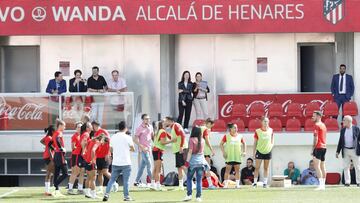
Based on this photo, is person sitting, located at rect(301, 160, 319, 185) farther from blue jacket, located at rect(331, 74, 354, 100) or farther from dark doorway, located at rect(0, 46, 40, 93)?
dark doorway, located at rect(0, 46, 40, 93)

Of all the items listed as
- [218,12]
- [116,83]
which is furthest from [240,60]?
[116,83]

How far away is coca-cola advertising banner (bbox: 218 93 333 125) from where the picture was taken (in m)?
42.1

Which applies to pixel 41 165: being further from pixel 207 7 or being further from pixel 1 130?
pixel 207 7

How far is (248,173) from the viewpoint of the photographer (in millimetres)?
38312

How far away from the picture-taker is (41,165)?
4075 cm

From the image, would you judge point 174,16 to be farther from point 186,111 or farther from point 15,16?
point 15,16

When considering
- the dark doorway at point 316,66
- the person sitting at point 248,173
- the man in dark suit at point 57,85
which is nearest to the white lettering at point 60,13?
the man in dark suit at point 57,85

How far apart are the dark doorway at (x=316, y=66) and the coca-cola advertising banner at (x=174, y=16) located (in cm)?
236

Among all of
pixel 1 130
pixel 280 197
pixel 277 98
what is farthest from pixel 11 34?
pixel 280 197

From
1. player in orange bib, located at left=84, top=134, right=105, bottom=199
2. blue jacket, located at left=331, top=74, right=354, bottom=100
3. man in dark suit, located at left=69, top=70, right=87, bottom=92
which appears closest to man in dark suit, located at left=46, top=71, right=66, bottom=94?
man in dark suit, located at left=69, top=70, right=87, bottom=92

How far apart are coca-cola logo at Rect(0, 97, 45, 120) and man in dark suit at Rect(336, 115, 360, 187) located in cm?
953

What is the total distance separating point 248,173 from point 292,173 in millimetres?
1483

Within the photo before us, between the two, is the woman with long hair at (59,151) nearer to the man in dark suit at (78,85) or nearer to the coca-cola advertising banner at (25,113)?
the coca-cola advertising banner at (25,113)

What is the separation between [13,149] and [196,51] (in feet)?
Answer: 24.6
